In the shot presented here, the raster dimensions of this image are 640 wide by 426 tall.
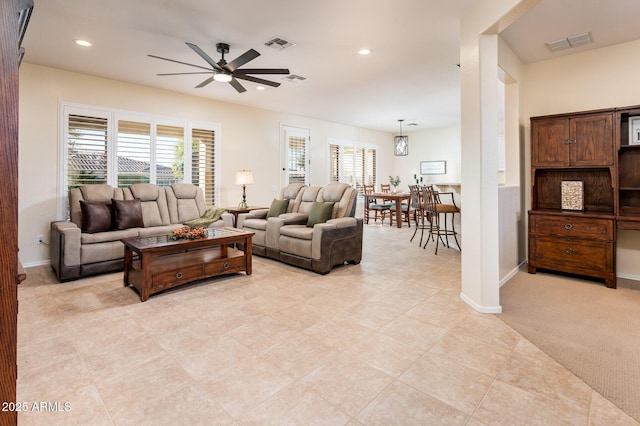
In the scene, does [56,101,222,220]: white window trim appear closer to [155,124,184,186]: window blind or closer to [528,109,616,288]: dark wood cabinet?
[155,124,184,186]: window blind

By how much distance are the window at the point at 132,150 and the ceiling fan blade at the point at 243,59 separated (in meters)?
2.60

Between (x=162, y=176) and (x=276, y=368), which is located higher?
(x=162, y=176)

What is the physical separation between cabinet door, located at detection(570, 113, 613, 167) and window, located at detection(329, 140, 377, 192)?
5.68 meters

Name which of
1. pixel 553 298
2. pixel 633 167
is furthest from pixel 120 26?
pixel 633 167

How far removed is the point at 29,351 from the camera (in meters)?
2.20

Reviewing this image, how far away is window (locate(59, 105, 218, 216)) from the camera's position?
4.69 meters

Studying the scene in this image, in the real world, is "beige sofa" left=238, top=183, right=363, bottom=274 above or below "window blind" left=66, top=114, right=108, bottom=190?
below

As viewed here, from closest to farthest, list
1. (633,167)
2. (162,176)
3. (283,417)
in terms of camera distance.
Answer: (283,417), (633,167), (162,176)

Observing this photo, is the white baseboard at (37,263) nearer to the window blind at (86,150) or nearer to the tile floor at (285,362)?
the window blind at (86,150)

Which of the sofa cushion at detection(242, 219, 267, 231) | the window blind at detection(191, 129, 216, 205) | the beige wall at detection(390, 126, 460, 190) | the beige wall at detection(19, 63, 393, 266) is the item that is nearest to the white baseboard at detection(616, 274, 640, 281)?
the sofa cushion at detection(242, 219, 267, 231)

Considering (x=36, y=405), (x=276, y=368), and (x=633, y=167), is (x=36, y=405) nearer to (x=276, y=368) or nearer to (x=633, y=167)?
(x=276, y=368)

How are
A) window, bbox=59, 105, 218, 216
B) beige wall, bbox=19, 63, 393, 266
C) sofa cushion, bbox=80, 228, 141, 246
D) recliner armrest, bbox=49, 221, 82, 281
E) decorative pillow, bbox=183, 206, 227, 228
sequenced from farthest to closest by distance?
decorative pillow, bbox=183, 206, 227, 228
window, bbox=59, 105, 218, 216
beige wall, bbox=19, 63, 393, 266
sofa cushion, bbox=80, 228, 141, 246
recliner armrest, bbox=49, 221, 82, 281

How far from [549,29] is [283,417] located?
4.30 m

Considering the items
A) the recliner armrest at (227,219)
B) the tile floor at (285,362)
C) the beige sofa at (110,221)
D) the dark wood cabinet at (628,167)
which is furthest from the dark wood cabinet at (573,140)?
the beige sofa at (110,221)
